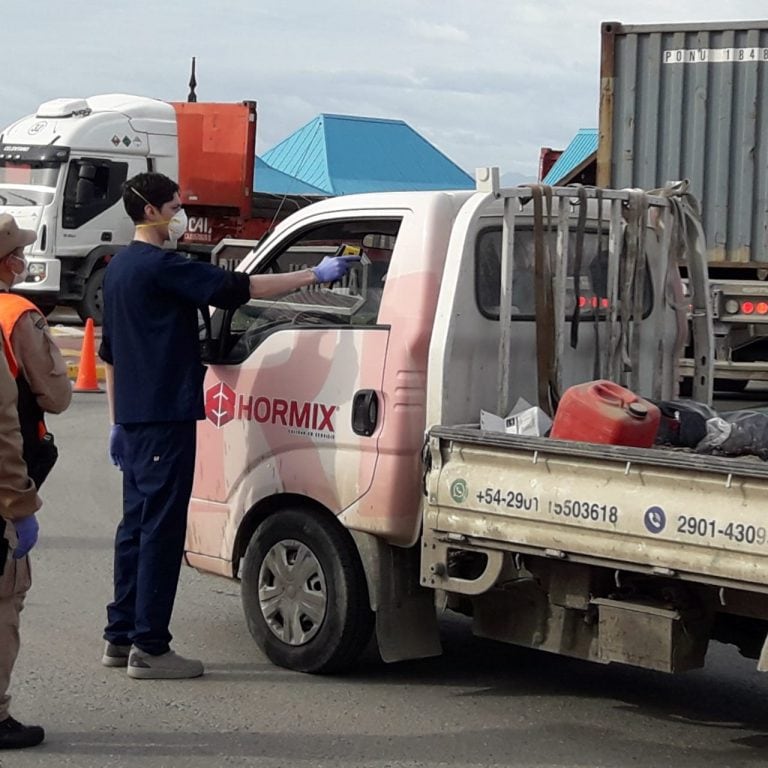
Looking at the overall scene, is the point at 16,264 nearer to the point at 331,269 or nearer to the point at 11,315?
the point at 11,315

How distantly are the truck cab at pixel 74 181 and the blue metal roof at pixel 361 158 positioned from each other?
12867 mm

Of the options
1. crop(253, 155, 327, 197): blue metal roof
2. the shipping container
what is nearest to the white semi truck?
crop(253, 155, 327, 197): blue metal roof

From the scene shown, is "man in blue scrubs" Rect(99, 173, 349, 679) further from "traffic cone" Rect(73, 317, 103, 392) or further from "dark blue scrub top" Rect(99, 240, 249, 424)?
"traffic cone" Rect(73, 317, 103, 392)

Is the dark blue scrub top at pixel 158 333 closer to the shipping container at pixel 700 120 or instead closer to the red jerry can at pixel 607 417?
the red jerry can at pixel 607 417

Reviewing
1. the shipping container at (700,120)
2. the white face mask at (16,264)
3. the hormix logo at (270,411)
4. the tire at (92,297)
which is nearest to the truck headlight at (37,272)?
the tire at (92,297)

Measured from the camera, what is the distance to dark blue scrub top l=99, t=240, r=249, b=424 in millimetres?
6098

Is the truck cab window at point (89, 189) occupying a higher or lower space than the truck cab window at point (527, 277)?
higher

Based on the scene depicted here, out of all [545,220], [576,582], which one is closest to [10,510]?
[576,582]

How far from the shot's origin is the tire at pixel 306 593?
6.07 meters

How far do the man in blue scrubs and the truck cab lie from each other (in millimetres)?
16635

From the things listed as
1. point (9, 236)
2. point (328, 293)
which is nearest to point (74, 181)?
point (328, 293)

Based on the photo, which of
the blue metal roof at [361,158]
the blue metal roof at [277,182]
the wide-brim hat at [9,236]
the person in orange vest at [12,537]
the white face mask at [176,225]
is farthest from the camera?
the blue metal roof at [361,158]

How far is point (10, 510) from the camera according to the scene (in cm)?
498

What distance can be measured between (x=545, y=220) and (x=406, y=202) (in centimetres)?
58
